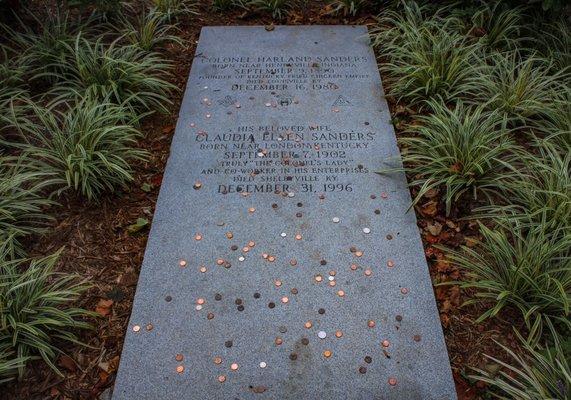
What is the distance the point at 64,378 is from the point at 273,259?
4.35 feet

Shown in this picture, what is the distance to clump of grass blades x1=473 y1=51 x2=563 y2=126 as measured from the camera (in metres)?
3.72

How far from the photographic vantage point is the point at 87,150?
332 cm

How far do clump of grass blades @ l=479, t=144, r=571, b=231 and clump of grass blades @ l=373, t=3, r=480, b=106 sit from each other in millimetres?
961

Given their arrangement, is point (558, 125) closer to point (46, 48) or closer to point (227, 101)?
point (227, 101)

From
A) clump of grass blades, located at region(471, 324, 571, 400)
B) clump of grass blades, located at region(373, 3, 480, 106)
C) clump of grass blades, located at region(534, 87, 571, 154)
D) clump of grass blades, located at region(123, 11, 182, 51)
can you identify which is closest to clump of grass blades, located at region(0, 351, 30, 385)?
clump of grass blades, located at region(471, 324, 571, 400)

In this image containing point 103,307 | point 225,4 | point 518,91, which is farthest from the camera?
point 225,4

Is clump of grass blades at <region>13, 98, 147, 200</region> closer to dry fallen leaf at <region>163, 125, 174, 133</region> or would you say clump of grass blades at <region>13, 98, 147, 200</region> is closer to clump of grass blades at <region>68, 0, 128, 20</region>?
dry fallen leaf at <region>163, 125, 174, 133</region>

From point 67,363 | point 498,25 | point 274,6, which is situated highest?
point 498,25

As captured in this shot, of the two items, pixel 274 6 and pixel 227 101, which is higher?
pixel 274 6

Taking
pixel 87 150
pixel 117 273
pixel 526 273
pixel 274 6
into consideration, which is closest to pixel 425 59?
pixel 274 6

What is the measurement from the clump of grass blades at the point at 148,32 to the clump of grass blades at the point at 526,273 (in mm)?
3508

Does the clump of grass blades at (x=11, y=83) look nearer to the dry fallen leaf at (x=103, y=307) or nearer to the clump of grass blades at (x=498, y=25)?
the dry fallen leaf at (x=103, y=307)

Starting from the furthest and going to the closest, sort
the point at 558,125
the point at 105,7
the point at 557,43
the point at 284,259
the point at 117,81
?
the point at 105,7 < the point at 557,43 < the point at 117,81 < the point at 558,125 < the point at 284,259

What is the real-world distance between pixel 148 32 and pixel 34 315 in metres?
3.08
